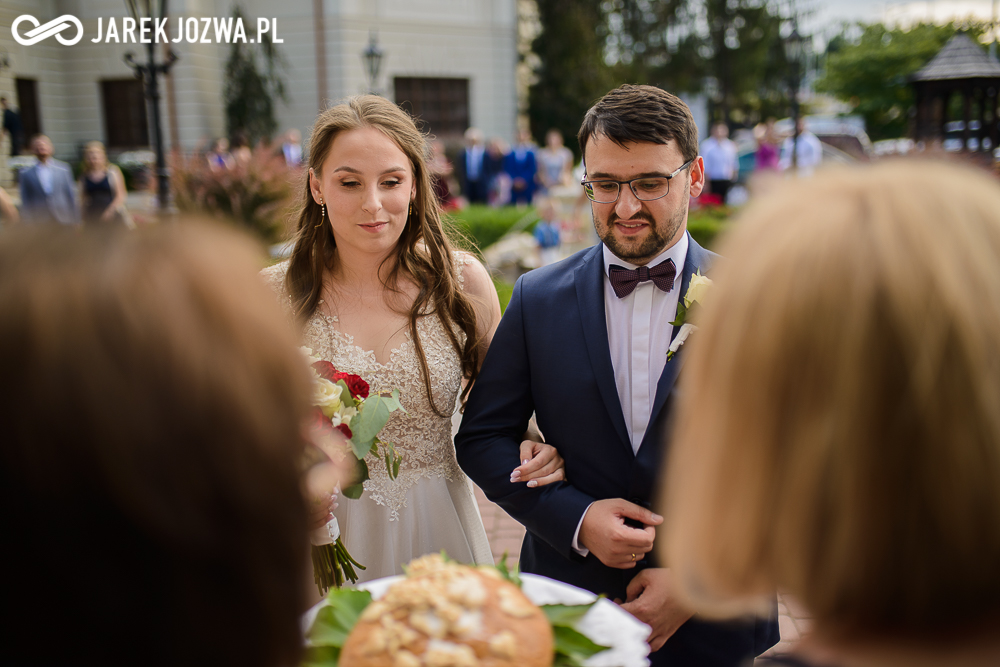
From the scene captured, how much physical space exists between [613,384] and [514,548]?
8.25ft

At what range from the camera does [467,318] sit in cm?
287

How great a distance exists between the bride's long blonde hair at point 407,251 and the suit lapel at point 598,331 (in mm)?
707

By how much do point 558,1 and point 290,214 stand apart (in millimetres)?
27129

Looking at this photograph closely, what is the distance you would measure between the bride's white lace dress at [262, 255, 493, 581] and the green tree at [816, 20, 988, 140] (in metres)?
40.6

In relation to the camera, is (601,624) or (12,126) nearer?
(601,624)

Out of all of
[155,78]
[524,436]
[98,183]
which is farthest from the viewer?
[98,183]

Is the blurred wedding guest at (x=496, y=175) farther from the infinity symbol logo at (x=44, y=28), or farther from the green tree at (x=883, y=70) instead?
the green tree at (x=883, y=70)

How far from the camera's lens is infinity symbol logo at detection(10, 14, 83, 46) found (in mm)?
20781

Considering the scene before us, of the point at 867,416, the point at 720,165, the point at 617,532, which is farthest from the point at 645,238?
the point at 720,165

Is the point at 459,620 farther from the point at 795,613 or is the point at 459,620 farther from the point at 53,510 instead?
the point at 795,613

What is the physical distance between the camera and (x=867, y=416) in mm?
741

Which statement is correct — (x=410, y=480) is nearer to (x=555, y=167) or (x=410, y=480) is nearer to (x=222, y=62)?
(x=555, y=167)

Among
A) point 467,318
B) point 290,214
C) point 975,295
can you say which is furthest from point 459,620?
point 290,214

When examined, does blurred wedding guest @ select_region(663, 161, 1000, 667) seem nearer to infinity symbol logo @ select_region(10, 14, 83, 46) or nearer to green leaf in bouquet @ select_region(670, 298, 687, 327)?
green leaf in bouquet @ select_region(670, 298, 687, 327)
